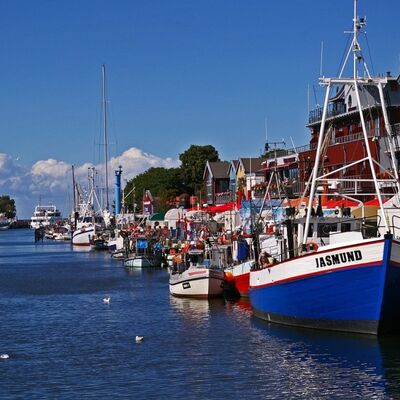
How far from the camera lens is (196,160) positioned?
168375 millimetres

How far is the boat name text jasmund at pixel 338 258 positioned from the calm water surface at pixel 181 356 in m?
3.09

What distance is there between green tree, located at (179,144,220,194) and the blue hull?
12977 centimetres

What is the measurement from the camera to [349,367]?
102ft

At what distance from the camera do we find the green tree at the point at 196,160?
167875 mm

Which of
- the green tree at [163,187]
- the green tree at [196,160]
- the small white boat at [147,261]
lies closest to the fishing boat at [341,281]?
the small white boat at [147,261]

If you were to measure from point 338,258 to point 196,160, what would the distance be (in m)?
135

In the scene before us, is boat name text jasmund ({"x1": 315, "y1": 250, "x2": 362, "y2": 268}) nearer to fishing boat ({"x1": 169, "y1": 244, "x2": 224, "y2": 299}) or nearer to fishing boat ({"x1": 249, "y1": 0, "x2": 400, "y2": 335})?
fishing boat ({"x1": 249, "y1": 0, "x2": 400, "y2": 335})

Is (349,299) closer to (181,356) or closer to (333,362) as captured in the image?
(333,362)

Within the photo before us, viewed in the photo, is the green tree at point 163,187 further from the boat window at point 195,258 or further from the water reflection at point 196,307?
the water reflection at point 196,307

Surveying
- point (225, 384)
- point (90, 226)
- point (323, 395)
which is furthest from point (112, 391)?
point (90, 226)

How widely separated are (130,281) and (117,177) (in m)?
96.3

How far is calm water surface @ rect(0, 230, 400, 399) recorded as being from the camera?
94.1 feet

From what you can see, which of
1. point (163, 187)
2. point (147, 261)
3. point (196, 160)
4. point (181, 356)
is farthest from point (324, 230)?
point (163, 187)

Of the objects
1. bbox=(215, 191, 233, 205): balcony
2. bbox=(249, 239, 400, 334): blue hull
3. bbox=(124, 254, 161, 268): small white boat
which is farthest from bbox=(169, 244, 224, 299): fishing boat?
bbox=(215, 191, 233, 205): balcony
